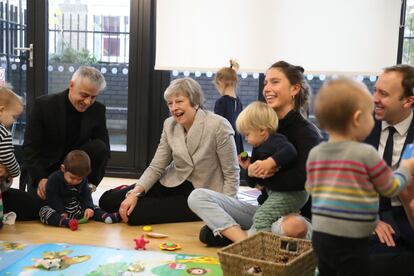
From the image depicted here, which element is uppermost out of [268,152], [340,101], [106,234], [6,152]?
[340,101]

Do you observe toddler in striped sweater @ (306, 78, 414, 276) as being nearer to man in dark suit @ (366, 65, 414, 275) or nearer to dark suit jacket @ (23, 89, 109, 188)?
man in dark suit @ (366, 65, 414, 275)

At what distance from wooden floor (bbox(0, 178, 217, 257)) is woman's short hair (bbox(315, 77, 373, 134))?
1069mm

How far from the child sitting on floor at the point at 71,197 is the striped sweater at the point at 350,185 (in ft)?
4.73

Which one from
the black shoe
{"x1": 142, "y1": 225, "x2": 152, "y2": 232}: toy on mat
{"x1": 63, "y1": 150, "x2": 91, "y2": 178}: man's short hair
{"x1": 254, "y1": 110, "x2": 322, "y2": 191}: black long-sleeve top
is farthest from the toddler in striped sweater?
{"x1": 63, "y1": 150, "x2": 91, "y2": 178}: man's short hair

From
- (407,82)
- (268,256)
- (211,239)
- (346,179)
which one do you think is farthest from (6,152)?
(407,82)

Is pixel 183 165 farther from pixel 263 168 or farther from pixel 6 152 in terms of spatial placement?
pixel 6 152

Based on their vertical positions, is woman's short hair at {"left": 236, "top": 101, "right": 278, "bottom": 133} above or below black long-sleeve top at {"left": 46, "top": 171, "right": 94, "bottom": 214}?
above

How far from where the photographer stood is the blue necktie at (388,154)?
198cm

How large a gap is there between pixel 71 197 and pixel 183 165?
2.01 feet

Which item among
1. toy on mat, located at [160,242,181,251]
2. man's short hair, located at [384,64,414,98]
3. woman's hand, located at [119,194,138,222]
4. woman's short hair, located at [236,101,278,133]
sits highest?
man's short hair, located at [384,64,414,98]

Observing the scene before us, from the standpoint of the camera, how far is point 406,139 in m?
2.00

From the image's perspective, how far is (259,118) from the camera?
7.07 feet

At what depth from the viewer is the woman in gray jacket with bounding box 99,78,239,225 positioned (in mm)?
2641

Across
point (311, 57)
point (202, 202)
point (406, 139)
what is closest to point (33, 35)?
point (311, 57)
